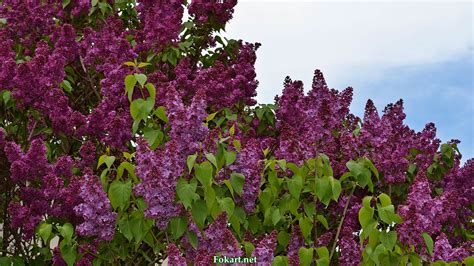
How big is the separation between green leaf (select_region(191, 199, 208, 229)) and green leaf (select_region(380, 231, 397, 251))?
3.42 ft

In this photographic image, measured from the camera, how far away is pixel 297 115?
6.08m

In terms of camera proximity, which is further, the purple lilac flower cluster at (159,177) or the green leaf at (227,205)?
the green leaf at (227,205)

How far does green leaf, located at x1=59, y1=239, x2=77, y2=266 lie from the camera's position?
453cm

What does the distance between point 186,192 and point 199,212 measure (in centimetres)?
20

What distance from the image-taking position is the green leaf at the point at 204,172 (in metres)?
3.97

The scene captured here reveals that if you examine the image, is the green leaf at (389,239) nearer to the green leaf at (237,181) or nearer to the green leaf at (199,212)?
the green leaf at (237,181)

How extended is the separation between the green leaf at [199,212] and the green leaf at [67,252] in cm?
95

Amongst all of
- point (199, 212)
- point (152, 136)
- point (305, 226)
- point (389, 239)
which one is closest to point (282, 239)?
point (305, 226)

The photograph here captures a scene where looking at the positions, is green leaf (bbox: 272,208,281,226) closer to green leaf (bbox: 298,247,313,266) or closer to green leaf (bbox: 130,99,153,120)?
green leaf (bbox: 298,247,313,266)

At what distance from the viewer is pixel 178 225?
398cm

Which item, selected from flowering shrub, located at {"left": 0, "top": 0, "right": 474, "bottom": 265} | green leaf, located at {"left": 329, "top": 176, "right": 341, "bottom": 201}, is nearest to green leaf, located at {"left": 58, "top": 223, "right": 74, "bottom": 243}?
flowering shrub, located at {"left": 0, "top": 0, "right": 474, "bottom": 265}

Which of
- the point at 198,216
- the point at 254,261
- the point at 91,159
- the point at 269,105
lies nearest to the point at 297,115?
the point at 269,105

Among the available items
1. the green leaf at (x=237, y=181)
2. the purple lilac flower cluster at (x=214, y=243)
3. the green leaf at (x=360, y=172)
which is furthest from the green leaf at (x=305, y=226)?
the purple lilac flower cluster at (x=214, y=243)

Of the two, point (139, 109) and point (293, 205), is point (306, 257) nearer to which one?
point (293, 205)
